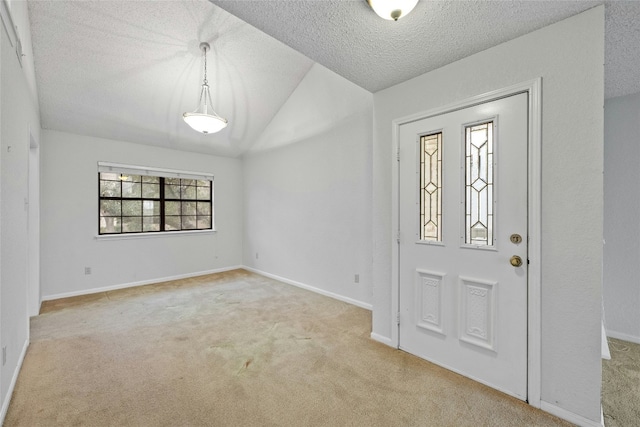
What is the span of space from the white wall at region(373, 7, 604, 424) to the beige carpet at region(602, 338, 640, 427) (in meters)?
0.26

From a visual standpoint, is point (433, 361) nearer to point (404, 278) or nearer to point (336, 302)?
point (404, 278)

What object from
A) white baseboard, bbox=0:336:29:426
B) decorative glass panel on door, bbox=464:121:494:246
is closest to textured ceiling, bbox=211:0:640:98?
decorative glass panel on door, bbox=464:121:494:246

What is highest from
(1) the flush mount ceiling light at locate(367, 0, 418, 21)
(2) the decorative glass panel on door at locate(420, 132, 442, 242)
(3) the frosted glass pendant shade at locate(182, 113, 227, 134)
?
(1) the flush mount ceiling light at locate(367, 0, 418, 21)

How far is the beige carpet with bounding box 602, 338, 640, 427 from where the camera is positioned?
5.53 ft

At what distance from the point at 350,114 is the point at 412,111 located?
1.50 m

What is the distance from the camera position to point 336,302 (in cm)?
383

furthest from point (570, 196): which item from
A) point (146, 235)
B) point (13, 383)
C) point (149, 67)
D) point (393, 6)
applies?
point (146, 235)

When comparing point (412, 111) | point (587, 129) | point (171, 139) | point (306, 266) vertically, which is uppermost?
point (171, 139)

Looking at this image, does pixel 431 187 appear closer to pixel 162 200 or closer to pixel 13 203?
pixel 13 203

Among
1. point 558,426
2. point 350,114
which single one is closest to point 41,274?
point 350,114

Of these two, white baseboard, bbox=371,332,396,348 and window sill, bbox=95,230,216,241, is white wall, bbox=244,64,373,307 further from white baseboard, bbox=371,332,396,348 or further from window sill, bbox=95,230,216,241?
window sill, bbox=95,230,216,241

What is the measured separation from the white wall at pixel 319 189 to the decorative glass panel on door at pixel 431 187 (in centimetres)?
131

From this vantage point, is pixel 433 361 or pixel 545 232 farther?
pixel 433 361

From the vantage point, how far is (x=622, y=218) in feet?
8.75
